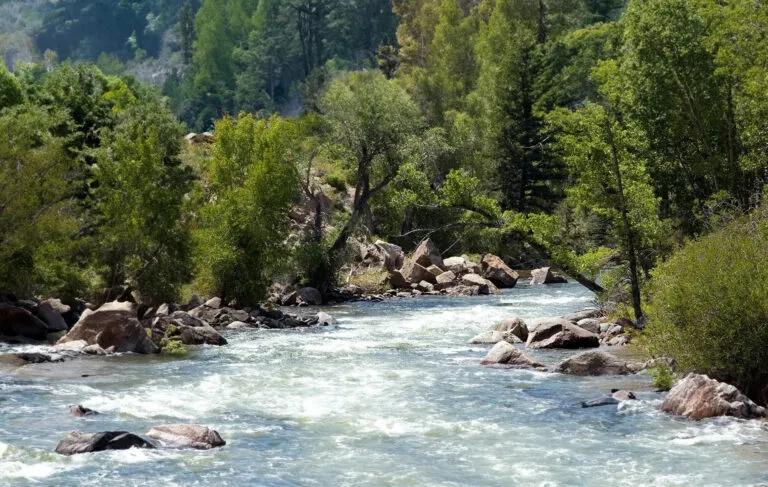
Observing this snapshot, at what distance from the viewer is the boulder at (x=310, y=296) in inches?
1965

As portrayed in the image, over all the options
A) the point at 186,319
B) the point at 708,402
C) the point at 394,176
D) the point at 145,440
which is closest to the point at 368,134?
the point at 394,176

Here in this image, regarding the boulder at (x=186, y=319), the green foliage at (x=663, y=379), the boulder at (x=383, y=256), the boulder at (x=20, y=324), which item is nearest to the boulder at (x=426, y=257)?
the boulder at (x=383, y=256)

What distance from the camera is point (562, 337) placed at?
32281 mm

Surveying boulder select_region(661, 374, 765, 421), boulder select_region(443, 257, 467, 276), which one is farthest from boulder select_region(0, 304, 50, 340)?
boulder select_region(443, 257, 467, 276)

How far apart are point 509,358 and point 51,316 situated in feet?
59.9

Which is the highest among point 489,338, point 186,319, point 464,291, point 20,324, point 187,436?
point 20,324

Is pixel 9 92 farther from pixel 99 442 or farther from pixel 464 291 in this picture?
pixel 99 442

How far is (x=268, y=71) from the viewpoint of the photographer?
166625 millimetres

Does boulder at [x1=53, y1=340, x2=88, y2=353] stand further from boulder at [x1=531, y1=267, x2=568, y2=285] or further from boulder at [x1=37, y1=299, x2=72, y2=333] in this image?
boulder at [x1=531, y1=267, x2=568, y2=285]

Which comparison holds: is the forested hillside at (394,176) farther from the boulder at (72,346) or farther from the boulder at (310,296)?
the boulder at (72,346)

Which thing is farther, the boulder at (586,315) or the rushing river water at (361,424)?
the boulder at (586,315)

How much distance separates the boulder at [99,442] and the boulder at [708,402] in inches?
449

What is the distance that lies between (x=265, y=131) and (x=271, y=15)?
128 meters

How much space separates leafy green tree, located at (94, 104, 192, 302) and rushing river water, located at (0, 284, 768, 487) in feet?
30.1
